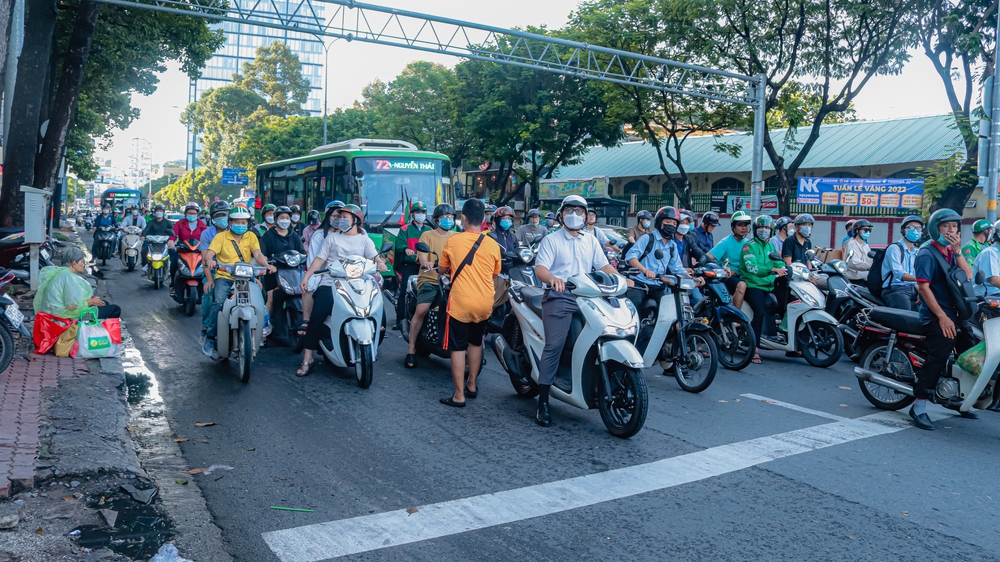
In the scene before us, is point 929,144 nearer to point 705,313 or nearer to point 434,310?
point 705,313

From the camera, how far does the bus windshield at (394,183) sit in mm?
17953

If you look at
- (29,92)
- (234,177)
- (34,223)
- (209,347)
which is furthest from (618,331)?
(234,177)

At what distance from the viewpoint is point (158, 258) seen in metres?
16.5

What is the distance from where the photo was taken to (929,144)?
2570 centimetres

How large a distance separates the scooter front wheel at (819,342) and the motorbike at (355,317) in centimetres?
504

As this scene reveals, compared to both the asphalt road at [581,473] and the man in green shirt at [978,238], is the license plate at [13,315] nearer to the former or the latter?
the asphalt road at [581,473]

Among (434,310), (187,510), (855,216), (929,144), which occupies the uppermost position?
(929,144)

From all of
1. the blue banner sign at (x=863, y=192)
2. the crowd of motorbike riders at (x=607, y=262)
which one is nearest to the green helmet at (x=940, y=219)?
the crowd of motorbike riders at (x=607, y=262)

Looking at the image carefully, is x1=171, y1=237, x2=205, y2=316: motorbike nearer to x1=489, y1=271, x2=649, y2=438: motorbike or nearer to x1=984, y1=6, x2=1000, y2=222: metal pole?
x1=489, y1=271, x2=649, y2=438: motorbike

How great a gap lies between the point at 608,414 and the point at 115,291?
12.8 metres

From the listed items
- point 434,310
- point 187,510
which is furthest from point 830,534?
point 434,310

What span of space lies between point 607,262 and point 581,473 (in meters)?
2.02

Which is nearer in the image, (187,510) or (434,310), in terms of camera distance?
(187,510)

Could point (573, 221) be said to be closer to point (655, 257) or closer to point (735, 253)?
point (655, 257)
